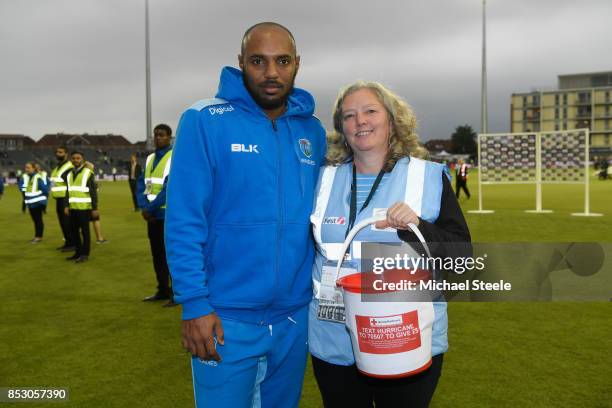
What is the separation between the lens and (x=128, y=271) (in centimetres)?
866

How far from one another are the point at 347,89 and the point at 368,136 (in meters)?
0.28

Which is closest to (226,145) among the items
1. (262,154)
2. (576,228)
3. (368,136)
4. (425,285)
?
(262,154)

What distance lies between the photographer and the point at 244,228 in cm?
226

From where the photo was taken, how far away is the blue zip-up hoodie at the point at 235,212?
2176 millimetres

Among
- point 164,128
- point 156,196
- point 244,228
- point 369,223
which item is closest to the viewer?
point 369,223

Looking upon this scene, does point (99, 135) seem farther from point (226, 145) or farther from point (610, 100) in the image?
point (226, 145)

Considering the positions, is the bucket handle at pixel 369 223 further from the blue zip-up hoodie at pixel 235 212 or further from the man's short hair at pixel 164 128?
the man's short hair at pixel 164 128

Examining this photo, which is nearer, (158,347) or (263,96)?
(263,96)

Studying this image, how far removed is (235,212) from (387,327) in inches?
33.9

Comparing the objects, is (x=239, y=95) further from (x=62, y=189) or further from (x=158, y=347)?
(x=62, y=189)

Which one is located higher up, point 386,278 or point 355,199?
point 355,199

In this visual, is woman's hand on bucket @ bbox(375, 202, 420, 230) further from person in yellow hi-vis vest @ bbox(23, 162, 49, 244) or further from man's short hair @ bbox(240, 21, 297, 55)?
person in yellow hi-vis vest @ bbox(23, 162, 49, 244)

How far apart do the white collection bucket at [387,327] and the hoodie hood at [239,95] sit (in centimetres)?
93

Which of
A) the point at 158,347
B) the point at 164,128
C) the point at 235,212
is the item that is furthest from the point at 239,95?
the point at 164,128
